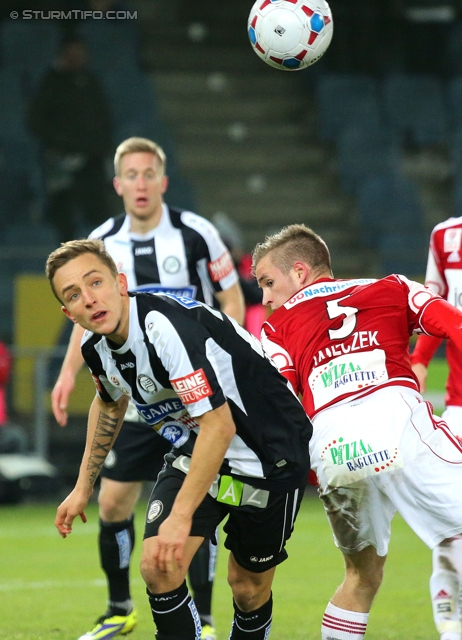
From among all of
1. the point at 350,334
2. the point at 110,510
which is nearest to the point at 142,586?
the point at 110,510

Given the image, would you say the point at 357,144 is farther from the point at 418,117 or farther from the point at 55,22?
the point at 55,22

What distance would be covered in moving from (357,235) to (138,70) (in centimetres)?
454

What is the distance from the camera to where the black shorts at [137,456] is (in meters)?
5.55

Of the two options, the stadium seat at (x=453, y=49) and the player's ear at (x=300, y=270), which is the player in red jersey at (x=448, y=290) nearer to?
the player's ear at (x=300, y=270)

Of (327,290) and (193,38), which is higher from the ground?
(193,38)

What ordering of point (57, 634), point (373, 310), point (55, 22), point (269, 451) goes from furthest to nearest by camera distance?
point (55, 22), point (57, 634), point (373, 310), point (269, 451)

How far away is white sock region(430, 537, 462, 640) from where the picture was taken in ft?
14.6

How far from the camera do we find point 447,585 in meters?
4.52

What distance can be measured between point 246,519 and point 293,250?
1148 millimetres

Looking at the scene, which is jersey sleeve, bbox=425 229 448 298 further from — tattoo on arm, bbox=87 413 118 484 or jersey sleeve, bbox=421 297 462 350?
tattoo on arm, bbox=87 413 118 484

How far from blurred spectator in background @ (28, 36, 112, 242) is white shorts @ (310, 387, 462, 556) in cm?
1134

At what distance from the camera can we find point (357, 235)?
17078 mm

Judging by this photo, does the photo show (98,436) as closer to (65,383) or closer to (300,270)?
(300,270)

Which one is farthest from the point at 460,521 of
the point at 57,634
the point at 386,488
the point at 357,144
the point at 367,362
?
the point at 357,144
